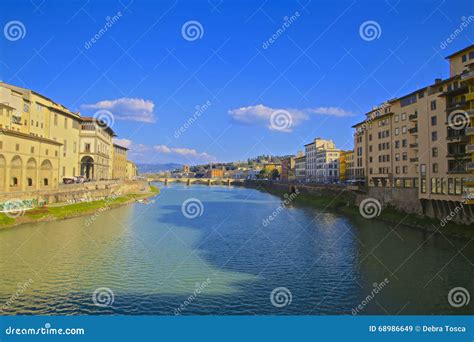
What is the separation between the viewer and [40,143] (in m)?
47.5

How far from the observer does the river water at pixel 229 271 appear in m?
15.5

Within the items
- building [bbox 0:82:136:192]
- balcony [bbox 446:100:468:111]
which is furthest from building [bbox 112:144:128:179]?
balcony [bbox 446:100:468:111]

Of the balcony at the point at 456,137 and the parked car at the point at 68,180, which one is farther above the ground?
the balcony at the point at 456,137

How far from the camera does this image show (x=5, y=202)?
35750 millimetres

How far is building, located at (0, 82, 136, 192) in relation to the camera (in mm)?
41531

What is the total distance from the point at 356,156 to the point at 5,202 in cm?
5098

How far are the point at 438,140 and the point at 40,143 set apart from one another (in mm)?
47730

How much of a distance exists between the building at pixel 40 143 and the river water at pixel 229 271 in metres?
11.8

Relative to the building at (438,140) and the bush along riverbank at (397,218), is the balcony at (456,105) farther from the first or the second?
the bush along riverbank at (397,218)

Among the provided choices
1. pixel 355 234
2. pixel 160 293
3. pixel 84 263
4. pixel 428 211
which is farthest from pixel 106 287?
pixel 428 211

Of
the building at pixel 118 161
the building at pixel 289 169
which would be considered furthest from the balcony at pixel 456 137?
the building at pixel 289 169

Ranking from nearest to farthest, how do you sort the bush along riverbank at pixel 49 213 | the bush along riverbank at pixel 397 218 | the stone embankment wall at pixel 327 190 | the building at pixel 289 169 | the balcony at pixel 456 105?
1. the bush along riverbank at pixel 397 218
2. the balcony at pixel 456 105
3. the bush along riverbank at pixel 49 213
4. the stone embankment wall at pixel 327 190
5. the building at pixel 289 169

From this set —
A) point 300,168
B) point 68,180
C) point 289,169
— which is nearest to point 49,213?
point 68,180

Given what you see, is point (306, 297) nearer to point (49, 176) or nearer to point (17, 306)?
point (17, 306)
